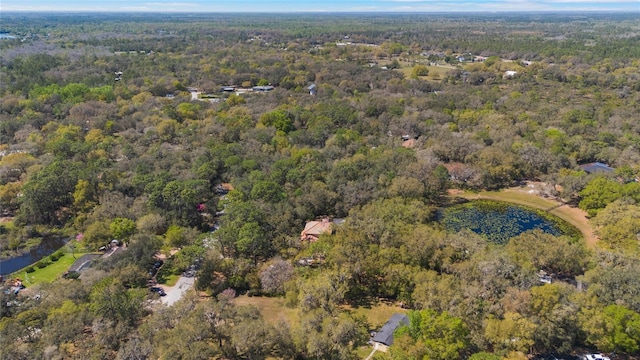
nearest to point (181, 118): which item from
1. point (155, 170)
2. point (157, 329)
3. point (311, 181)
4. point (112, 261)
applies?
point (155, 170)

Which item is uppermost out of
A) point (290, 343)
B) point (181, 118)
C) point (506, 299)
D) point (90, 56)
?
point (90, 56)

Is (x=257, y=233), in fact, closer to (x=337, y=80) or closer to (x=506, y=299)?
(x=506, y=299)

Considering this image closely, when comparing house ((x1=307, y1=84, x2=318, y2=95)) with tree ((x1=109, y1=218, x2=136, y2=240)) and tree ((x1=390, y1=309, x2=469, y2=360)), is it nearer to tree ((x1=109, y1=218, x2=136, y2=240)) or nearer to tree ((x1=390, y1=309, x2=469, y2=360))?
tree ((x1=109, y1=218, x2=136, y2=240))

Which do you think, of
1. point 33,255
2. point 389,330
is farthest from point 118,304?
point 33,255

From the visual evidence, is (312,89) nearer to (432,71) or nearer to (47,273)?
(432,71)

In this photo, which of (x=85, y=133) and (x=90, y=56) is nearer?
(x=85, y=133)

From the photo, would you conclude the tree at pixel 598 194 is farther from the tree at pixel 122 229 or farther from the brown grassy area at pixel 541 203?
the tree at pixel 122 229

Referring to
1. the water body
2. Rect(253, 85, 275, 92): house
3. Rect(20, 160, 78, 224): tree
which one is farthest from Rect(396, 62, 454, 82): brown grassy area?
the water body
